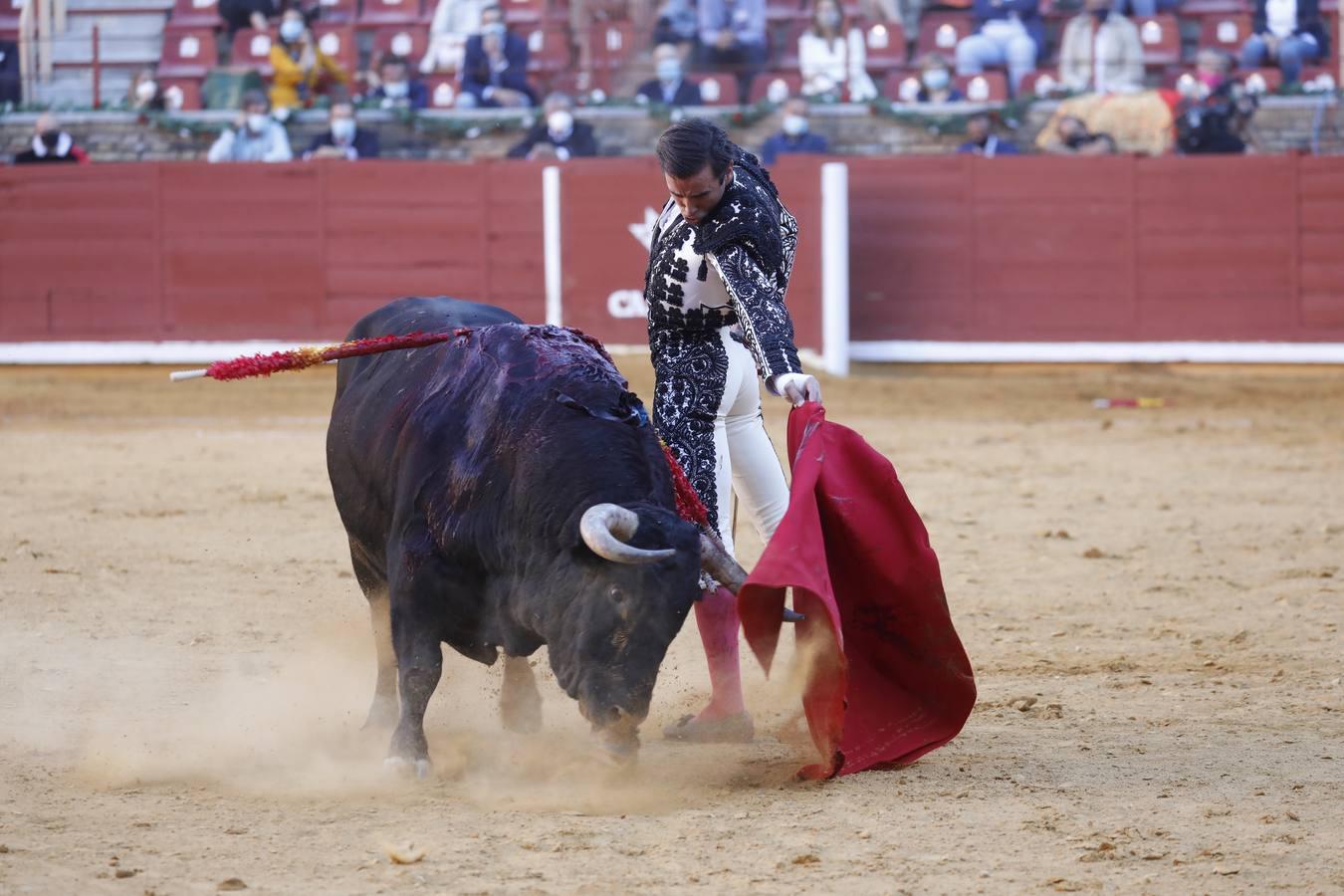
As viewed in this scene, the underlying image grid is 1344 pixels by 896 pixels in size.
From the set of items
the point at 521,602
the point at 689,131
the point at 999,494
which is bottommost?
the point at 999,494

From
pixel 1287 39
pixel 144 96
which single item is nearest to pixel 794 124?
pixel 1287 39

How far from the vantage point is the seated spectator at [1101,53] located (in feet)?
35.4

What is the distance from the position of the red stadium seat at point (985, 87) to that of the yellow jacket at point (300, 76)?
410cm

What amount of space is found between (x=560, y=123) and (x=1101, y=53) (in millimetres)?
3351

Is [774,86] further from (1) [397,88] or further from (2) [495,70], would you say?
(1) [397,88]

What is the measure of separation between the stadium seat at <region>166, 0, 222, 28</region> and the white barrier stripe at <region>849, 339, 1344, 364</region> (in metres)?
5.29

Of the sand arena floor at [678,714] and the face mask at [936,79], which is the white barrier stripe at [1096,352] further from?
the sand arena floor at [678,714]

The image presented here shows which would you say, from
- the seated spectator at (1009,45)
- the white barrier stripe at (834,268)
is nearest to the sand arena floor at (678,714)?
the white barrier stripe at (834,268)

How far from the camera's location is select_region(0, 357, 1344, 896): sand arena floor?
2.41 m

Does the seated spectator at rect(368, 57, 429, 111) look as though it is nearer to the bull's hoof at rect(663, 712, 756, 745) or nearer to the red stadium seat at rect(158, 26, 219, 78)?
the red stadium seat at rect(158, 26, 219, 78)

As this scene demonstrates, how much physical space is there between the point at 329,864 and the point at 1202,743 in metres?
1.58

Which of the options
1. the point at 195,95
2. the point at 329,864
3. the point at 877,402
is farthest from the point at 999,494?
the point at 195,95

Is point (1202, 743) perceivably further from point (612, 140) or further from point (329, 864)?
point (612, 140)

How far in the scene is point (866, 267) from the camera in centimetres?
1070
